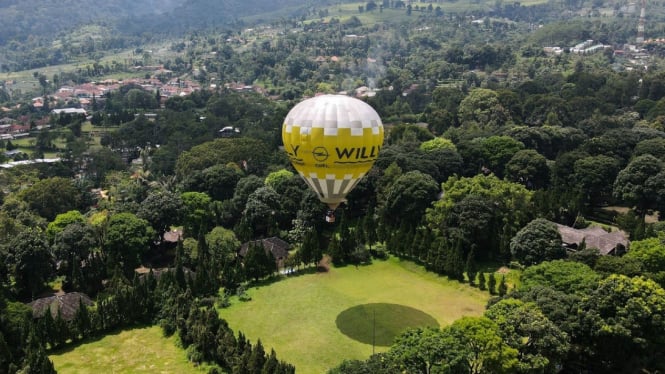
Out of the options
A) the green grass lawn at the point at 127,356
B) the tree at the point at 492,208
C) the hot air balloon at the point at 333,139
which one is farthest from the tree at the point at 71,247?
the tree at the point at 492,208

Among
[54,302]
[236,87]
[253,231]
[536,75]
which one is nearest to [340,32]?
[236,87]

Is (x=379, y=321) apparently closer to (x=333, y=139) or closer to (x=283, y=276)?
(x=283, y=276)

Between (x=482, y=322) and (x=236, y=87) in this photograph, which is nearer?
(x=482, y=322)

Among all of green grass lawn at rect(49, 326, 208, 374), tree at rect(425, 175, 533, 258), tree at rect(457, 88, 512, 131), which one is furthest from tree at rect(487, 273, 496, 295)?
tree at rect(457, 88, 512, 131)

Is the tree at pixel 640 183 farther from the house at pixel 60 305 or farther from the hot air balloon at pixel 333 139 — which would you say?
the house at pixel 60 305

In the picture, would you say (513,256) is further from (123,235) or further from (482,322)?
(123,235)
